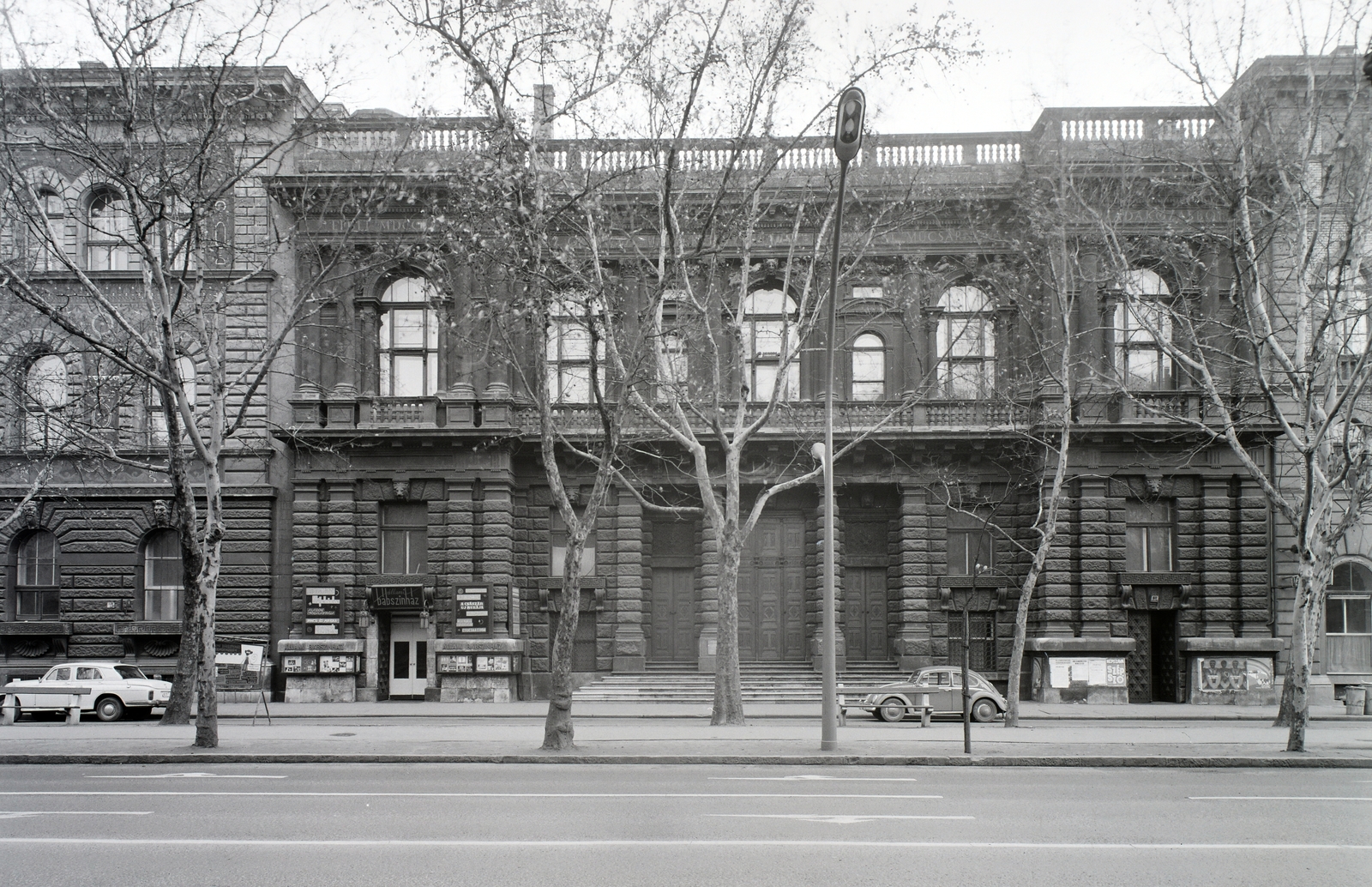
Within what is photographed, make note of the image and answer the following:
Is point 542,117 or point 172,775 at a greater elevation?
point 542,117

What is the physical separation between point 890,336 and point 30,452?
24.2 meters

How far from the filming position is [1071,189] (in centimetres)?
2731

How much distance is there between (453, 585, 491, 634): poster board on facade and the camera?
109 feet

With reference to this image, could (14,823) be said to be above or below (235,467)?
below

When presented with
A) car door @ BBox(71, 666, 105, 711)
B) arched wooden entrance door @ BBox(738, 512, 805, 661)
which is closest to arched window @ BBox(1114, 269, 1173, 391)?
arched wooden entrance door @ BBox(738, 512, 805, 661)

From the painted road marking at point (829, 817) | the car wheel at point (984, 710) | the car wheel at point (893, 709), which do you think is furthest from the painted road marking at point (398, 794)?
the car wheel at point (984, 710)

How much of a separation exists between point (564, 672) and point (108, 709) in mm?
16207

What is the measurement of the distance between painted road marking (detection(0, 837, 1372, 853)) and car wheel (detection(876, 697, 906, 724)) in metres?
17.3

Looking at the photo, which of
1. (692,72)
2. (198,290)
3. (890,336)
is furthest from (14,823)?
(890,336)

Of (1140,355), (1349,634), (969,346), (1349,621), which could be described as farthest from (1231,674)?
(969,346)

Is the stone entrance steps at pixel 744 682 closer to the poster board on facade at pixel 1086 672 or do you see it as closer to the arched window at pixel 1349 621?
the poster board on facade at pixel 1086 672

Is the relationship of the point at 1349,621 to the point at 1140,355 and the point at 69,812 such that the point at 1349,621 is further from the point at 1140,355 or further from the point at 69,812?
the point at 69,812

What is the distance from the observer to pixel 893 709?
27391 mm

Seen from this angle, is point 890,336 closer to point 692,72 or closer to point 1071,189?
point 1071,189
